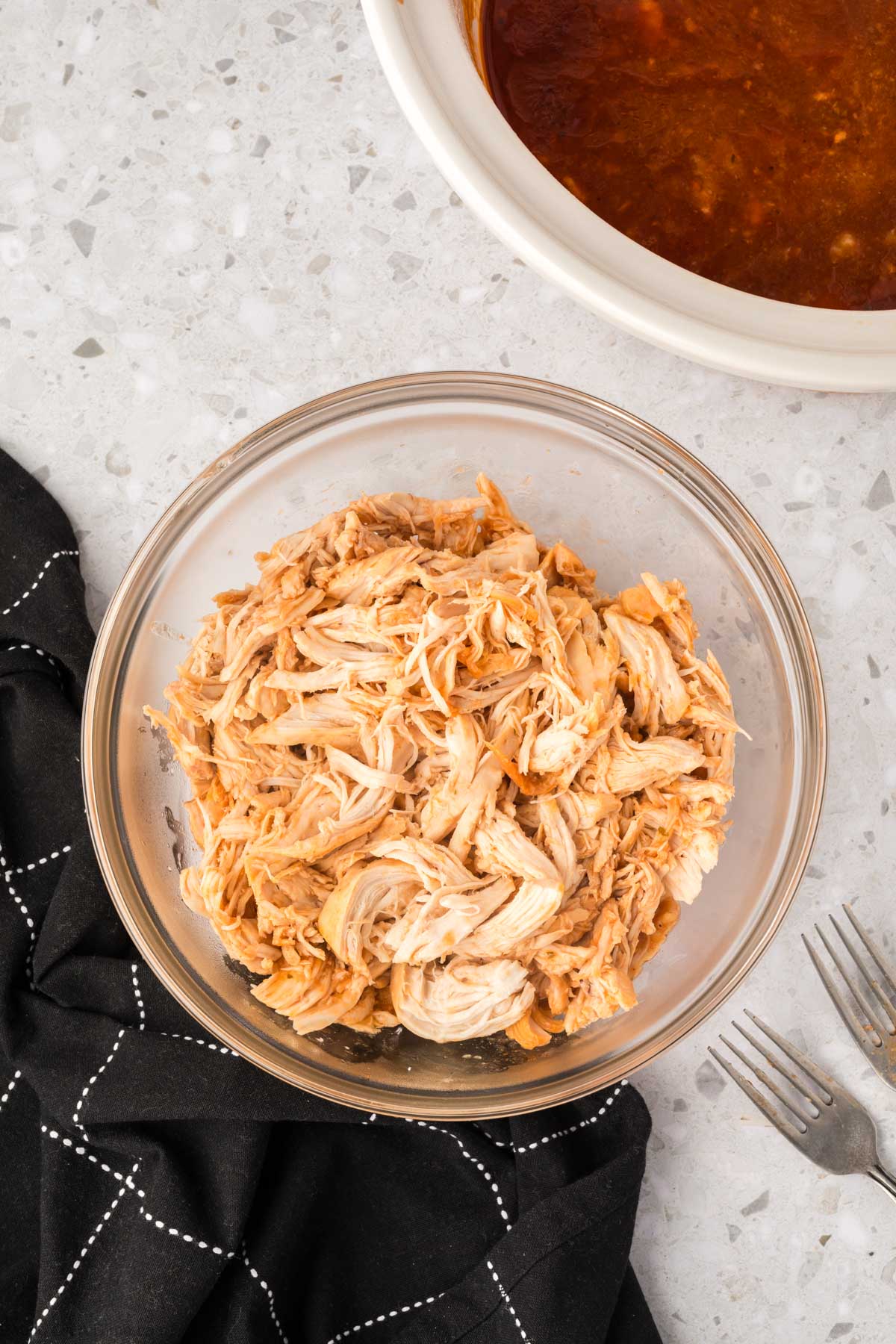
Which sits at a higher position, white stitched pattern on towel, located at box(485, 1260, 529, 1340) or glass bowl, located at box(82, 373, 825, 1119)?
glass bowl, located at box(82, 373, 825, 1119)

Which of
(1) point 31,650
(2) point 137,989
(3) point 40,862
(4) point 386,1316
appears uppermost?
(1) point 31,650

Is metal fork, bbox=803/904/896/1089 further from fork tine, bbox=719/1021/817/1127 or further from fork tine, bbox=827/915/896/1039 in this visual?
fork tine, bbox=719/1021/817/1127

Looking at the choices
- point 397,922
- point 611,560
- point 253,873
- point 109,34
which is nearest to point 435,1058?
point 397,922

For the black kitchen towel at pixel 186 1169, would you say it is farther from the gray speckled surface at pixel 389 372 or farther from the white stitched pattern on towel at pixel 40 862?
the gray speckled surface at pixel 389 372

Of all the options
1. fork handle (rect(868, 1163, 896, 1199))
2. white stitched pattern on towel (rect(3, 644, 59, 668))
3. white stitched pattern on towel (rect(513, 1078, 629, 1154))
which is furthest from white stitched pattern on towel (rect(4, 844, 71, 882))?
fork handle (rect(868, 1163, 896, 1199))

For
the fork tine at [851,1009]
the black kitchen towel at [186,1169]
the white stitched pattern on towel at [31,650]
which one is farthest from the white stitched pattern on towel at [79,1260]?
the fork tine at [851,1009]

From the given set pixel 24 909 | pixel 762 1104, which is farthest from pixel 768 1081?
pixel 24 909

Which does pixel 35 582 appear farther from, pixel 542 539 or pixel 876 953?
pixel 876 953
